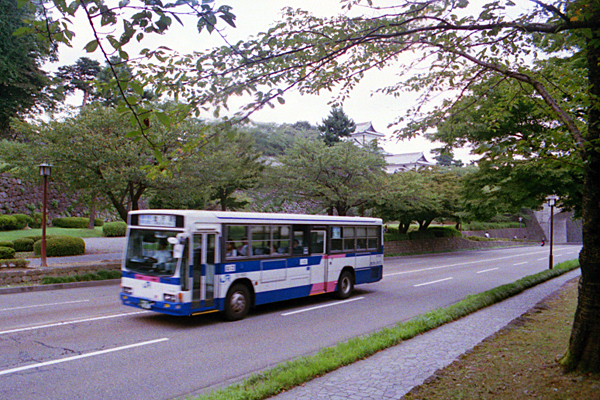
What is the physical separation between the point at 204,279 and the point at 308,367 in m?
4.06

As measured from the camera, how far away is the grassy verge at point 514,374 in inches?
201

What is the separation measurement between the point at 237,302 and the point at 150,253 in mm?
2294

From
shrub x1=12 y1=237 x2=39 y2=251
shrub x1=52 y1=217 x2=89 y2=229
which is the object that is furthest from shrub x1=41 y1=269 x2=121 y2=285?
shrub x1=52 y1=217 x2=89 y2=229

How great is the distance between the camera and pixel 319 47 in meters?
6.09

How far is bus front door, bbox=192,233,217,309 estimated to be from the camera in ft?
30.7

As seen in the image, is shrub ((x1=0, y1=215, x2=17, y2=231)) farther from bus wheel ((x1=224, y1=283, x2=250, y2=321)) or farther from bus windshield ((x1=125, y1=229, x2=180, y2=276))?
bus wheel ((x1=224, y1=283, x2=250, y2=321))

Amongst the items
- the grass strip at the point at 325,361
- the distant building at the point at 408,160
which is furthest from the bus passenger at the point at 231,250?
the distant building at the point at 408,160

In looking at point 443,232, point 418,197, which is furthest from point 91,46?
point 443,232

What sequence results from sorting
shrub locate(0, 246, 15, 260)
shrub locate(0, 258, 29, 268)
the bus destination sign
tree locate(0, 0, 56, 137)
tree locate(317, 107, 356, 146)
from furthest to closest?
tree locate(317, 107, 356, 146)
tree locate(0, 0, 56, 137)
shrub locate(0, 246, 15, 260)
shrub locate(0, 258, 29, 268)
the bus destination sign

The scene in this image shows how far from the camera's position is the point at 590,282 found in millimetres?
5688

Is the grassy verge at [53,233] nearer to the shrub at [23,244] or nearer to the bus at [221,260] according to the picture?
the shrub at [23,244]

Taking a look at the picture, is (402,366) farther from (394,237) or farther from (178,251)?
(394,237)

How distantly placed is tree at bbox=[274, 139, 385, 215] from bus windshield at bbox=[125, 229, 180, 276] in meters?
17.5

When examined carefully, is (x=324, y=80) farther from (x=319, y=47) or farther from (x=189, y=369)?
(x=189, y=369)
